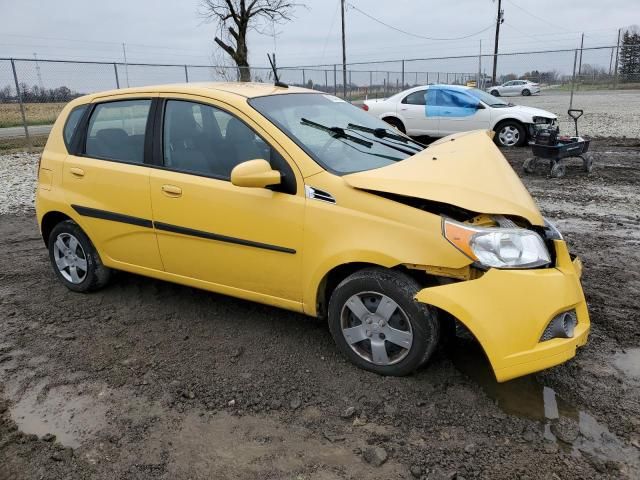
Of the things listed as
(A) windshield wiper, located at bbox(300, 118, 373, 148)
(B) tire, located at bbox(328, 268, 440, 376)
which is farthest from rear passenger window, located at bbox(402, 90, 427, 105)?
(B) tire, located at bbox(328, 268, 440, 376)

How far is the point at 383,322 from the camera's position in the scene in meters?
3.08

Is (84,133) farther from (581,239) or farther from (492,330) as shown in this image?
(581,239)

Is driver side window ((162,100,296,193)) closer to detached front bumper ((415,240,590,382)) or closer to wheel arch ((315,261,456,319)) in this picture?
wheel arch ((315,261,456,319))

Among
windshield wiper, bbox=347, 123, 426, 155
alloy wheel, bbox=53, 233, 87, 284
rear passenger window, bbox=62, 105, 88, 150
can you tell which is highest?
rear passenger window, bbox=62, 105, 88, 150

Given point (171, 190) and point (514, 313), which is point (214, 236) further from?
point (514, 313)

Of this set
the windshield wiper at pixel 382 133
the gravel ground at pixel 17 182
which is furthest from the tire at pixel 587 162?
the gravel ground at pixel 17 182

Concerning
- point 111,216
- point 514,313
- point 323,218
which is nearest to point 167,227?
point 111,216

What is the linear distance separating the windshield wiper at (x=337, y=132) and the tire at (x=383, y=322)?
1089mm

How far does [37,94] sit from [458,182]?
15448 millimetres

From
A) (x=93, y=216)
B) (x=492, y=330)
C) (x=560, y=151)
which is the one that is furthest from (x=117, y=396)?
(x=560, y=151)

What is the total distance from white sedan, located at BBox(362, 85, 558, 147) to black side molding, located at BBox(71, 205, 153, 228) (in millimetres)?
10071

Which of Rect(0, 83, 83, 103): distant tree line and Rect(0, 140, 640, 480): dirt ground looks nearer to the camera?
Rect(0, 140, 640, 480): dirt ground

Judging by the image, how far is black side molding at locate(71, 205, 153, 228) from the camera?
151 inches

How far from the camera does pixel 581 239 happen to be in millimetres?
5609
